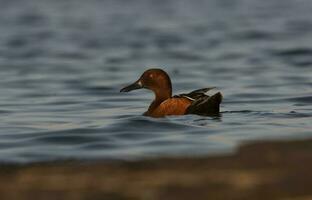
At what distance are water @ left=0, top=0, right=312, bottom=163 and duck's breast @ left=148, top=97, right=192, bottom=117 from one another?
24 cm

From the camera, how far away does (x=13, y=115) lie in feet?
45.4

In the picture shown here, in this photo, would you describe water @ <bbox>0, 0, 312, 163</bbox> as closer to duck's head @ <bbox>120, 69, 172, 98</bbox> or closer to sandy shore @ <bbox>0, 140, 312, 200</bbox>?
duck's head @ <bbox>120, 69, 172, 98</bbox>

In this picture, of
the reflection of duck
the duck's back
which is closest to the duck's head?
the reflection of duck

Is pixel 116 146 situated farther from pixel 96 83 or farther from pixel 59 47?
pixel 59 47

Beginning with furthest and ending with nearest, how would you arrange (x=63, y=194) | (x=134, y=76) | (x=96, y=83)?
(x=134, y=76)
(x=96, y=83)
(x=63, y=194)

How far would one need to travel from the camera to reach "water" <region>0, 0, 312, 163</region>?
10898 millimetres

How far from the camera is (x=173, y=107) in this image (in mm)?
12750

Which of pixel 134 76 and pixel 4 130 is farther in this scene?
pixel 134 76

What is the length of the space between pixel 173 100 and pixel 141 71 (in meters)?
7.50

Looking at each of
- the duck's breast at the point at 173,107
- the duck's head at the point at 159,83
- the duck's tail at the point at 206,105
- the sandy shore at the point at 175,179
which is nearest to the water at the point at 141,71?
the duck's tail at the point at 206,105

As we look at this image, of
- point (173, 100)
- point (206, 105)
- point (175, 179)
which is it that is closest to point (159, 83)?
point (173, 100)

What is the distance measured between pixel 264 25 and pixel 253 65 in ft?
32.1

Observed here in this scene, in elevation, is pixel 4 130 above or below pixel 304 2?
below

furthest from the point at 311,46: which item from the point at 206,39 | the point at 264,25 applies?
the point at 264,25
